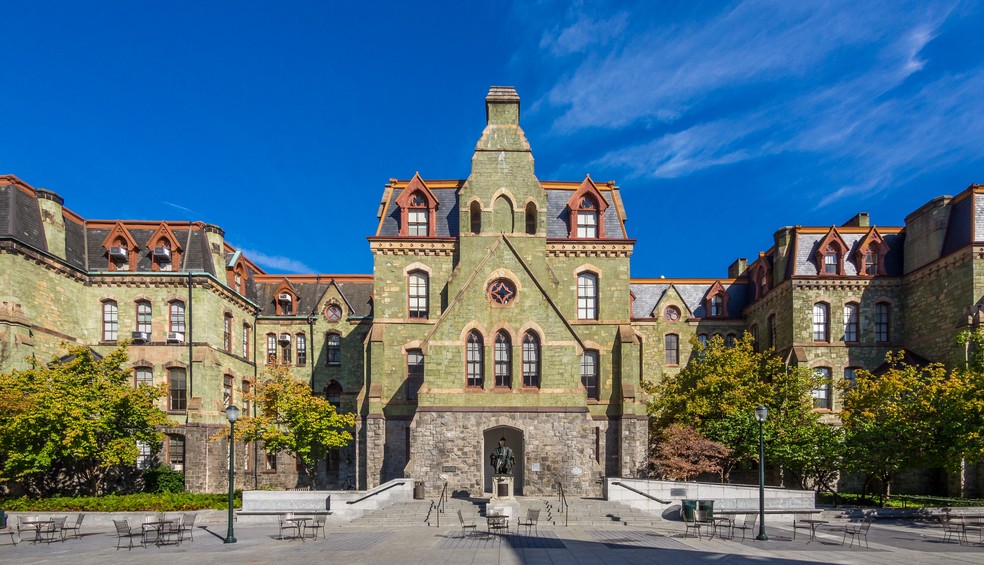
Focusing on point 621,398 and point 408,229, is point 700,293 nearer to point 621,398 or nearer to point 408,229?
point 621,398

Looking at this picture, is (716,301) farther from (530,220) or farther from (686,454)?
(686,454)

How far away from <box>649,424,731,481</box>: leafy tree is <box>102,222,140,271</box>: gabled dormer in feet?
96.9

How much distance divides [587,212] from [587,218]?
1.10ft

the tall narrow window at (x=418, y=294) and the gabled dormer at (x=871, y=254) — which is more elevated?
the gabled dormer at (x=871, y=254)

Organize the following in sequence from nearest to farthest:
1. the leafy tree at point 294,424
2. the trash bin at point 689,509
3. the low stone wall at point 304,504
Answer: the trash bin at point 689,509 < the low stone wall at point 304,504 < the leafy tree at point 294,424

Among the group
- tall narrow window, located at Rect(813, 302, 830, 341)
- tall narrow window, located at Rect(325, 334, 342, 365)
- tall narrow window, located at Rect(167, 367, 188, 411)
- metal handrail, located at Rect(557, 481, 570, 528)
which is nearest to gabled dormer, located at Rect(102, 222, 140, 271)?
tall narrow window, located at Rect(167, 367, 188, 411)

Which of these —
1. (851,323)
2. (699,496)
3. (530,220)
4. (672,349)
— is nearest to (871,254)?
(851,323)

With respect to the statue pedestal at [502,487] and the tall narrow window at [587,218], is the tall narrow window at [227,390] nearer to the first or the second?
the statue pedestal at [502,487]

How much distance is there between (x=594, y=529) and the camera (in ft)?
80.4

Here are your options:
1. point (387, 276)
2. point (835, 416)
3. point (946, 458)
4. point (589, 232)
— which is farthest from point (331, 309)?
point (946, 458)

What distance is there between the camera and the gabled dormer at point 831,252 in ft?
129

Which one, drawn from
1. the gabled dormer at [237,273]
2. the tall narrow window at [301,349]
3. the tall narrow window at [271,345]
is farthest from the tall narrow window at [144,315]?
the tall narrow window at [301,349]

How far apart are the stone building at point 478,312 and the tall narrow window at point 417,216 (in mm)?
112

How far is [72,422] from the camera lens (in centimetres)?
2758
